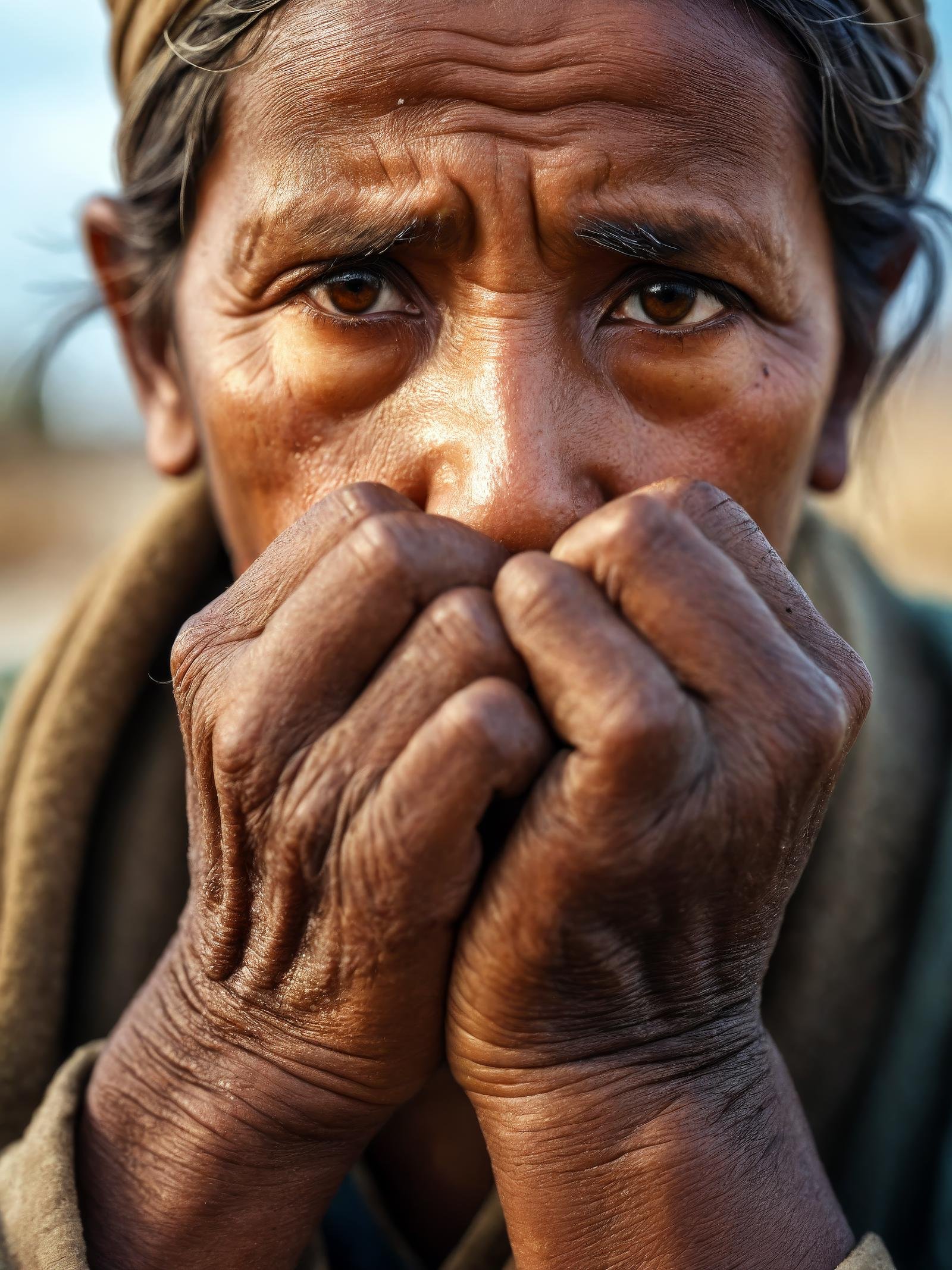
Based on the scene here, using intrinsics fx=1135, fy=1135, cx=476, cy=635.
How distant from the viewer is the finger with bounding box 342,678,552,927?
123 centimetres

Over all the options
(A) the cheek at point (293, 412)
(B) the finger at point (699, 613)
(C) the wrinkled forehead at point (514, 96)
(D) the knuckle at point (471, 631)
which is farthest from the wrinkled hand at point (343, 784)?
(C) the wrinkled forehead at point (514, 96)

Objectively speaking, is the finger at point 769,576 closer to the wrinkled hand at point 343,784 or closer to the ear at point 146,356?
the wrinkled hand at point 343,784

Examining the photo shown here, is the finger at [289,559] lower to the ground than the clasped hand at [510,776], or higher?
higher

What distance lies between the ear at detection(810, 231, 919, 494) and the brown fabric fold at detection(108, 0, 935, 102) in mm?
400

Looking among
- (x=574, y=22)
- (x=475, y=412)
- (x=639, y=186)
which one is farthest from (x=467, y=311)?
(x=574, y=22)

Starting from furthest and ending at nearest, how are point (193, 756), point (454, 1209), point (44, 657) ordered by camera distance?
point (44, 657) < point (454, 1209) < point (193, 756)

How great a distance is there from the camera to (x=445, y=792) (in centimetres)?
124

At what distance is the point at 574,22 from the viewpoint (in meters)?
1.73

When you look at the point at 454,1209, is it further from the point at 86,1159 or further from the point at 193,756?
the point at 193,756

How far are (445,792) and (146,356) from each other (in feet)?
5.74

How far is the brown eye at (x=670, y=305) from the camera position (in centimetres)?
187

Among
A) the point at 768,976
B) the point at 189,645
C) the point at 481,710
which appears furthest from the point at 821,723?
the point at 768,976

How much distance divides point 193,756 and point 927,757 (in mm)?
1651

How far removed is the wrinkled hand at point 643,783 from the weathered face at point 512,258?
1.02 ft
